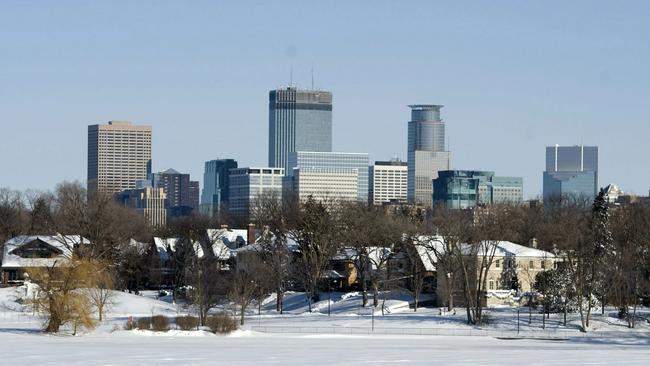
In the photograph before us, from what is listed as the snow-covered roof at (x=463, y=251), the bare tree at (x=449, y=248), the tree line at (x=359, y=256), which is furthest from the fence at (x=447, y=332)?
A: the snow-covered roof at (x=463, y=251)

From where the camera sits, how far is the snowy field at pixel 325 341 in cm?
6669

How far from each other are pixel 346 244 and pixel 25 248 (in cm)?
2962

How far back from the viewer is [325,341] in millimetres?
83250

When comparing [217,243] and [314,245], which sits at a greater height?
[314,245]

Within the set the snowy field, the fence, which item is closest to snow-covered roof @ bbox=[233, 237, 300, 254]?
the snowy field

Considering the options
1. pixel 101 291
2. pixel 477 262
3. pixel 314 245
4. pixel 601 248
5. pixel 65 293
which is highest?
pixel 601 248

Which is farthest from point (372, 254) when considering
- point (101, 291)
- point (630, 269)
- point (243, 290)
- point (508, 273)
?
point (101, 291)

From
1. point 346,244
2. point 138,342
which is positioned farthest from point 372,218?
point 138,342

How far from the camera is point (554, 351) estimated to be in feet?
251

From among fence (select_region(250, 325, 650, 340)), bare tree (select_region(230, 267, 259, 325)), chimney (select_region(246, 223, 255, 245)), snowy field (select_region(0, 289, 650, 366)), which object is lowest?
fence (select_region(250, 325, 650, 340))

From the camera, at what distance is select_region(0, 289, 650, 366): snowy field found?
6669 cm

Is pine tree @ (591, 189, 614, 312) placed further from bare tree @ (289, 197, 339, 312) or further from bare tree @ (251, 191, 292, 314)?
bare tree @ (251, 191, 292, 314)

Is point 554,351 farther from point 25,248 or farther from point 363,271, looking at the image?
point 25,248

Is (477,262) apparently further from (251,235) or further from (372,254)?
(251,235)
